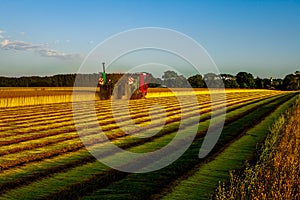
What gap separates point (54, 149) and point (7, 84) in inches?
2310

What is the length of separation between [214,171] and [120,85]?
69.9ft

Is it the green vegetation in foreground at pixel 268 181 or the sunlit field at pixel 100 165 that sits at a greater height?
the green vegetation in foreground at pixel 268 181

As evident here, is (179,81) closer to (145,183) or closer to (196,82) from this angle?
(196,82)

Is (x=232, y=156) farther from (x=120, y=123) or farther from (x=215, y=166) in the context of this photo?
(x=120, y=123)

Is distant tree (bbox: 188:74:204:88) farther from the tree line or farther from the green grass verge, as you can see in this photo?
the green grass verge

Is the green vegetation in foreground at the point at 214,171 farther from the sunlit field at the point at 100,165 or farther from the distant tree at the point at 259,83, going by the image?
the distant tree at the point at 259,83

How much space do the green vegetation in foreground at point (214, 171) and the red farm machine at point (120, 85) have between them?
17.5 m

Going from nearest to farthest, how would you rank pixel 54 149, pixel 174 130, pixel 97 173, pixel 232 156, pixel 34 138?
pixel 97 173 < pixel 232 156 < pixel 54 149 < pixel 34 138 < pixel 174 130

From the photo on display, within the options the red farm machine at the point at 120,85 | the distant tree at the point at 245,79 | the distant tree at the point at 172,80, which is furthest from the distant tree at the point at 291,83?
the red farm machine at the point at 120,85

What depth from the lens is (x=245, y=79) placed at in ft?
379

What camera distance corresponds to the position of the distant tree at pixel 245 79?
371 ft

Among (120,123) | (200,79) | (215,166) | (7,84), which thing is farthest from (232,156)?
(200,79)

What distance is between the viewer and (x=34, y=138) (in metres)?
10.8

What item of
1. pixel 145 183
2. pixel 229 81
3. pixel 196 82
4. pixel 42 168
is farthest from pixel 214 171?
pixel 229 81
